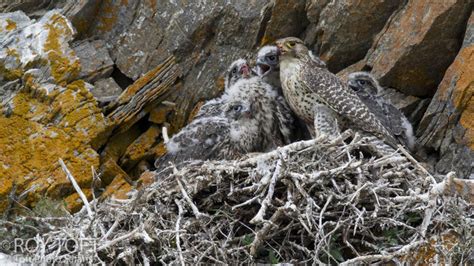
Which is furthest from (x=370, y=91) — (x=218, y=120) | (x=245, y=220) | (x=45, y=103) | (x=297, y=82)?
(x=45, y=103)

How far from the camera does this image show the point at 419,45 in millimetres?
9742

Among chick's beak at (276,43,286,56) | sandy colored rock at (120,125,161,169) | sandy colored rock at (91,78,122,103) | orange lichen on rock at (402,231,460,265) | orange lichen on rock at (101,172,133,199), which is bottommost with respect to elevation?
orange lichen on rock at (101,172,133,199)

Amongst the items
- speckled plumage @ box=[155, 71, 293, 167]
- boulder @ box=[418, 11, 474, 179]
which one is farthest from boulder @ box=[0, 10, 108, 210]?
boulder @ box=[418, 11, 474, 179]

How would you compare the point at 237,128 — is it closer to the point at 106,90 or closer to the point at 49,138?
the point at 106,90

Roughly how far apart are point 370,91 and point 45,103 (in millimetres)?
2785

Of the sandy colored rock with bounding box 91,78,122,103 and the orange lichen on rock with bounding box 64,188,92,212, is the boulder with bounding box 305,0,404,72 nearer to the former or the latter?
the sandy colored rock with bounding box 91,78,122,103

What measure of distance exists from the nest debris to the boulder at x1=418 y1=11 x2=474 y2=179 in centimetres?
80

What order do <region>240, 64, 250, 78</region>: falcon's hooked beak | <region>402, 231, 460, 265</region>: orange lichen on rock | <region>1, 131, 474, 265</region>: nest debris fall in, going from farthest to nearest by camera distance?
<region>240, 64, 250, 78</region>: falcon's hooked beak
<region>1, 131, 474, 265</region>: nest debris
<region>402, 231, 460, 265</region>: orange lichen on rock

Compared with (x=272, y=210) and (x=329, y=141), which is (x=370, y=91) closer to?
(x=329, y=141)

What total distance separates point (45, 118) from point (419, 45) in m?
3.22

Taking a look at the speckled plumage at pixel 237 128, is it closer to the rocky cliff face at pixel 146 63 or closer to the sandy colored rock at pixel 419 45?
the rocky cliff face at pixel 146 63

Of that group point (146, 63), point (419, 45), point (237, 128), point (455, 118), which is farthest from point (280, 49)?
point (455, 118)

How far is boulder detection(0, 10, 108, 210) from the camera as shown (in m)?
9.95

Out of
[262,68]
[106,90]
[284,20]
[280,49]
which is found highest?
[284,20]
